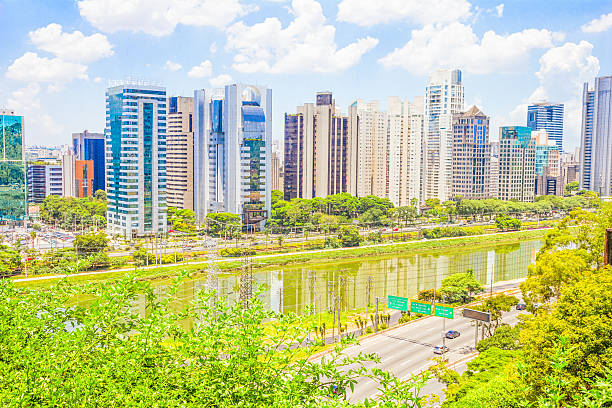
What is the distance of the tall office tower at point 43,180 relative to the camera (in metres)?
32.6

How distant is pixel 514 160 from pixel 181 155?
19699mm

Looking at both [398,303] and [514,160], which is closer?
[398,303]

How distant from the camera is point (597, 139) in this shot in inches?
1692

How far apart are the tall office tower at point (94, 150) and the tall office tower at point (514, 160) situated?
25101 mm

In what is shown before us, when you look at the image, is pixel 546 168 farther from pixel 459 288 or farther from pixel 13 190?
pixel 13 190

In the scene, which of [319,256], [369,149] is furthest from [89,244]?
[369,149]

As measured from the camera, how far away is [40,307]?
369 cm

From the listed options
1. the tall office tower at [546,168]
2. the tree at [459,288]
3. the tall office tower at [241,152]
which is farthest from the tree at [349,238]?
the tall office tower at [546,168]

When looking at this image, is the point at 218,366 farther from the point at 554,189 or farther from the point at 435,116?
the point at 554,189

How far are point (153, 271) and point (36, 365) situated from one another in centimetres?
1282

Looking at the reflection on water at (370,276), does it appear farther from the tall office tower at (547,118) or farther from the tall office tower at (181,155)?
the tall office tower at (547,118)

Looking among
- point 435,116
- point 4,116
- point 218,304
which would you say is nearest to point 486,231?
point 435,116

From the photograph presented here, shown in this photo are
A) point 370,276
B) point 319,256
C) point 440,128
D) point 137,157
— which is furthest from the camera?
point 440,128

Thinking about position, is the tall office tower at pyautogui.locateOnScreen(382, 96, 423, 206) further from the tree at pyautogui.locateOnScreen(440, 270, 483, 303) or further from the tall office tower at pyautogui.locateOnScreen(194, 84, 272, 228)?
the tree at pyautogui.locateOnScreen(440, 270, 483, 303)
